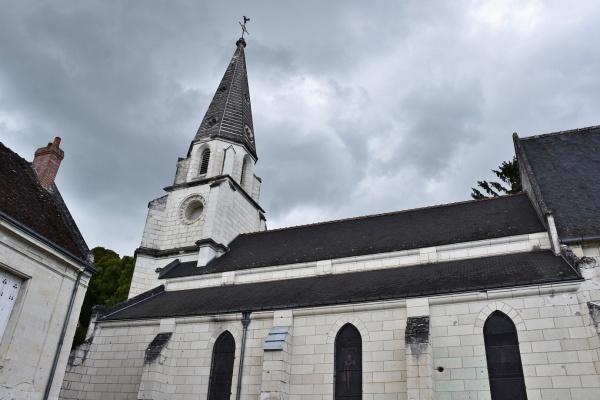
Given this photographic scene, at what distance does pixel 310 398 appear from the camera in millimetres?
13484

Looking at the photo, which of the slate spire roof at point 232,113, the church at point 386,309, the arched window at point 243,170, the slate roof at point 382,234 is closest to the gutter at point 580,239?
the church at point 386,309

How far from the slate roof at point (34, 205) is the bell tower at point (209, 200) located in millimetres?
9814

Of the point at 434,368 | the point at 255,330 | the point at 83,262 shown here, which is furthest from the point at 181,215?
the point at 434,368

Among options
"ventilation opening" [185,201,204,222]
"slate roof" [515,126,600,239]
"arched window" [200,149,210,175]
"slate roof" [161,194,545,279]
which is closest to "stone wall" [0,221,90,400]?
"slate roof" [161,194,545,279]

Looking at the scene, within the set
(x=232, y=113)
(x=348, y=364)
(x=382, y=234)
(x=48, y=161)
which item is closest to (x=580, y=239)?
(x=382, y=234)

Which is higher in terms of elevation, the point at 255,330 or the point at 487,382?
the point at 255,330

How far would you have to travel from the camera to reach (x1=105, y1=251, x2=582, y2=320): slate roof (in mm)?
13148

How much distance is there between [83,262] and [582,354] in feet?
40.2

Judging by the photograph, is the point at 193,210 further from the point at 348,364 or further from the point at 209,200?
the point at 348,364

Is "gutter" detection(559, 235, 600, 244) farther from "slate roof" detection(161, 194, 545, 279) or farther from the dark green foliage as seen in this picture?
the dark green foliage

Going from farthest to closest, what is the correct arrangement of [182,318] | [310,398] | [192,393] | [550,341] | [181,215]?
[181,215]
[182,318]
[192,393]
[310,398]
[550,341]

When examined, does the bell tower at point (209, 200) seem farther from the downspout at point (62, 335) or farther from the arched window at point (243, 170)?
the downspout at point (62, 335)

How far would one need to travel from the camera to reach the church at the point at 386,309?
12.0 m

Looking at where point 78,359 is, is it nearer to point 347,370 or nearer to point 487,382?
point 347,370
